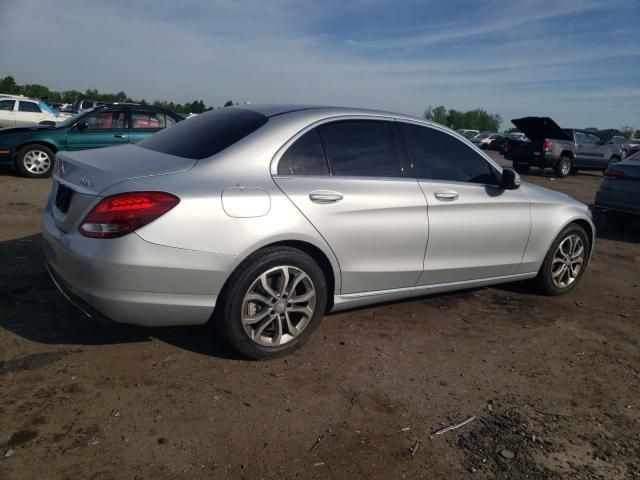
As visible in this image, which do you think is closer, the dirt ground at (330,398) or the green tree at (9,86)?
the dirt ground at (330,398)

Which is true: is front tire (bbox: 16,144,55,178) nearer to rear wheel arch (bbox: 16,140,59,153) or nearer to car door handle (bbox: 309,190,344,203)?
rear wheel arch (bbox: 16,140,59,153)

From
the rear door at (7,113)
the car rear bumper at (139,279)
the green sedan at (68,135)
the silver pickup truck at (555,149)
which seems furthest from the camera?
the silver pickup truck at (555,149)

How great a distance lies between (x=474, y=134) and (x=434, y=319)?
44.3m

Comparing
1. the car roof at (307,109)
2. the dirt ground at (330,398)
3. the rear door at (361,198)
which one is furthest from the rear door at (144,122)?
the rear door at (361,198)

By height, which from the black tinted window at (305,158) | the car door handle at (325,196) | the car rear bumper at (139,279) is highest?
the black tinted window at (305,158)

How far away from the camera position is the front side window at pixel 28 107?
57.4ft

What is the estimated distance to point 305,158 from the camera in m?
3.41

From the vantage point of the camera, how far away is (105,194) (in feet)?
9.35

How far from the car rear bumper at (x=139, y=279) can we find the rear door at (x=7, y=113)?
17007 millimetres

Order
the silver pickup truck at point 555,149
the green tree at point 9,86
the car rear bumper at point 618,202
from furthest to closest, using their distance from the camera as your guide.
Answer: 1. the green tree at point 9,86
2. the silver pickup truck at point 555,149
3. the car rear bumper at point 618,202

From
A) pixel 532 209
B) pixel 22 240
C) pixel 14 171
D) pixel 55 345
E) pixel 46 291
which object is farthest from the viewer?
pixel 14 171

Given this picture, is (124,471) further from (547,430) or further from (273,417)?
(547,430)

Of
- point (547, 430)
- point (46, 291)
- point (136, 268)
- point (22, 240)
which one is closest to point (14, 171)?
point (22, 240)

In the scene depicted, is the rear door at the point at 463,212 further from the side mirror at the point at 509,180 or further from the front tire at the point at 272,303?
the front tire at the point at 272,303
